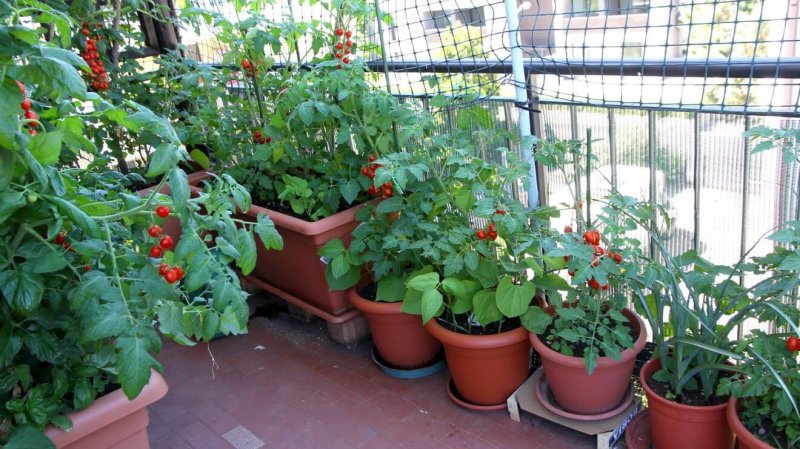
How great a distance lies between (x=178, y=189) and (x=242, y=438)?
3.91ft

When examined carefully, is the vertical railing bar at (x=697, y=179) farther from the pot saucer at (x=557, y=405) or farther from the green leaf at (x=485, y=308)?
the green leaf at (x=485, y=308)

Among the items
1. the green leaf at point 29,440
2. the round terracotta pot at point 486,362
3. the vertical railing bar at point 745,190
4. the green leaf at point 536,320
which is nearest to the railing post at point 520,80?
the green leaf at point 536,320

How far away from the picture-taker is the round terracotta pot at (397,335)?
2.40 meters

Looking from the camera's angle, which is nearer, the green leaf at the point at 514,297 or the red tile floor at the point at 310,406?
the green leaf at the point at 514,297

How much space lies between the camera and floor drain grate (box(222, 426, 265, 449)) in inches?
88.2

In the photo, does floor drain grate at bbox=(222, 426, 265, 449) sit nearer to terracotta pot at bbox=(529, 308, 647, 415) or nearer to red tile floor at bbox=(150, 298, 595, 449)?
red tile floor at bbox=(150, 298, 595, 449)

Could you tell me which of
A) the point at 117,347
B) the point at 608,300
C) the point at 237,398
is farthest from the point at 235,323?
the point at 608,300

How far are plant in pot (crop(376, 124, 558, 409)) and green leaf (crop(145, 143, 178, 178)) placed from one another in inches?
34.6

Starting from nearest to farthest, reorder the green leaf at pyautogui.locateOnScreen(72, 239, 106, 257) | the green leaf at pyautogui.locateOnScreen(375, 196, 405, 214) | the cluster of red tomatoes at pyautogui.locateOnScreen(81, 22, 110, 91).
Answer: the green leaf at pyautogui.locateOnScreen(72, 239, 106, 257) < the green leaf at pyautogui.locateOnScreen(375, 196, 405, 214) < the cluster of red tomatoes at pyautogui.locateOnScreen(81, 22, 110, 91)

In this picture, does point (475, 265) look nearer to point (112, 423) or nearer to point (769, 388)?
point (769, 388)

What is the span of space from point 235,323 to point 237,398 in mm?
956

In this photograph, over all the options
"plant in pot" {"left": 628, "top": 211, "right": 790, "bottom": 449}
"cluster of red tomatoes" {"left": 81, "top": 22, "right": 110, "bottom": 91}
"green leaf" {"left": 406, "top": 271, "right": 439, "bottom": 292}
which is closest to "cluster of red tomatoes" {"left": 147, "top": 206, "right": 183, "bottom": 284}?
"green leaf" {"left": 406, "top": 271, "right": 439, "bottom": 292}

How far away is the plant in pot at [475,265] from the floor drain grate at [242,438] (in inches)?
27.3

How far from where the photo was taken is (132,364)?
1.39 meters
